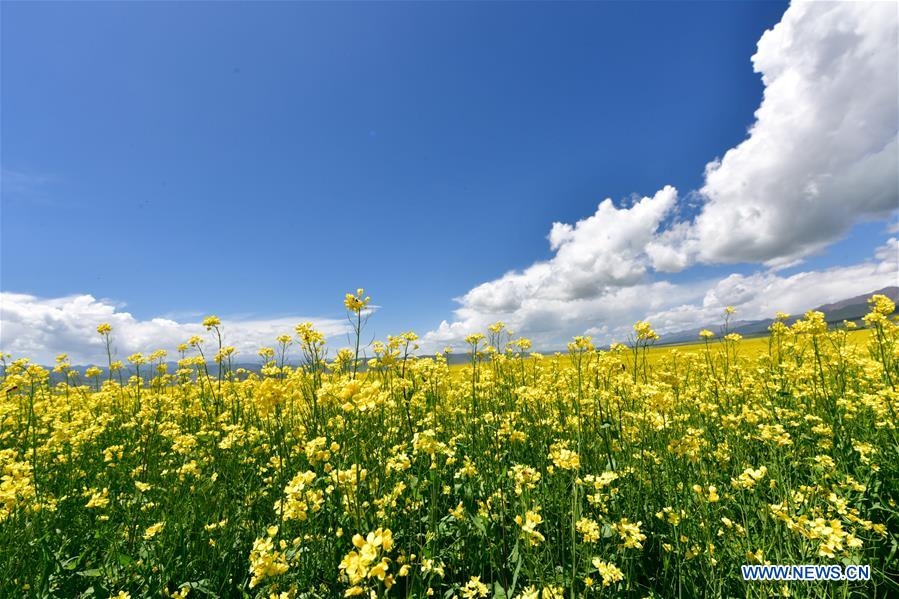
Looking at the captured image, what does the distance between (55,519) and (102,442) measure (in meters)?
3.02

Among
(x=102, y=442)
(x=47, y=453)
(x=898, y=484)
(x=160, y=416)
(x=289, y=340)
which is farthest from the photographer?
(x=160, y=416)

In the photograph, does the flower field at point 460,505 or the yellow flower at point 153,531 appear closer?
the flower field at point 460,505

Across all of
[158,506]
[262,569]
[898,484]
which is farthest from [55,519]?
[898,484]

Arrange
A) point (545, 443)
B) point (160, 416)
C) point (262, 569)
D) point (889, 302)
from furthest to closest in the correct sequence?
point (160, 416), point (889, 302), point (545, 443), point (262, 569)

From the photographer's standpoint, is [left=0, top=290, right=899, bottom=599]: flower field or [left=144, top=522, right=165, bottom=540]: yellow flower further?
[left=144, top=522, right=165, bottom=540]: yellow flower

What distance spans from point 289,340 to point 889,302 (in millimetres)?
9186

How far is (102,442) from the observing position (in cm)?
584

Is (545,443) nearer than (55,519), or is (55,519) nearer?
(55,519)

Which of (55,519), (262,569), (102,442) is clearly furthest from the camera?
(102,442)

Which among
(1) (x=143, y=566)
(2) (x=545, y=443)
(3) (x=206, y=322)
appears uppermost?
(3) (x=206, y=322)

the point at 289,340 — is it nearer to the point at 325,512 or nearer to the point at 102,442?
the point at 325,512

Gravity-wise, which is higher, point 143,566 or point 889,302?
point 889,302

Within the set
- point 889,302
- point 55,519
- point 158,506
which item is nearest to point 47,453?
point 55,519

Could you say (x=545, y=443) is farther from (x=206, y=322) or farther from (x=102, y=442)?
(x=102, y=442)
